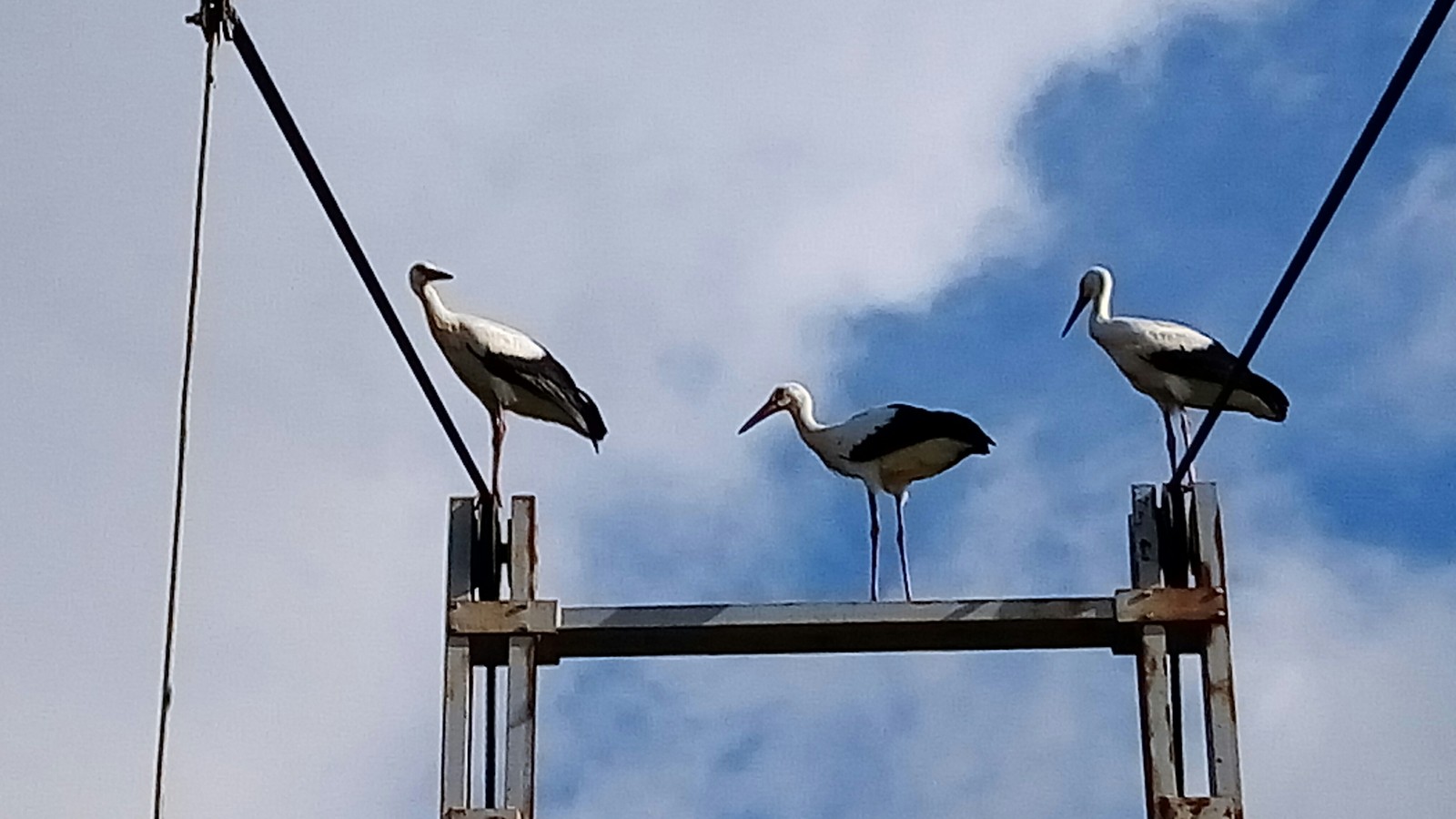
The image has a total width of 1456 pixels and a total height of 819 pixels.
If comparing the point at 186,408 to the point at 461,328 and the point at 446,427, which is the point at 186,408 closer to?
the point at 446,427

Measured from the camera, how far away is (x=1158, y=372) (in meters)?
11.0

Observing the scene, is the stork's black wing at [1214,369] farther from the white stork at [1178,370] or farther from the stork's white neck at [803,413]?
the stork's white neck at [803,413]

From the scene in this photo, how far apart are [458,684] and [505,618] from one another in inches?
10.7

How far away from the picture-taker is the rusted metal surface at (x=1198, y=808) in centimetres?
786

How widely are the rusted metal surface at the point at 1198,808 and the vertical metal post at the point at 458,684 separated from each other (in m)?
2.19

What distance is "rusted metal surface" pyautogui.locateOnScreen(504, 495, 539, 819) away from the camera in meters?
8.10

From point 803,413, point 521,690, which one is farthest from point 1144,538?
point 803,413

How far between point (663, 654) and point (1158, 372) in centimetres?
340

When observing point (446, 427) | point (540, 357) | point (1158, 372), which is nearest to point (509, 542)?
point (446, 427)

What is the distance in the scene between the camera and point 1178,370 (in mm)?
10930

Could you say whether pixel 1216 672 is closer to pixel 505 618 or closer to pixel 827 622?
pixel 827 622

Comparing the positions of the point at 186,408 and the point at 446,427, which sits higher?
the point at 446,427

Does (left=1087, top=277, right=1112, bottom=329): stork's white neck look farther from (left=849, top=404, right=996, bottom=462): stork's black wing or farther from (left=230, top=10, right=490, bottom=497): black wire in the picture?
(left=230, top=10, right=490, bottom=497): black wire

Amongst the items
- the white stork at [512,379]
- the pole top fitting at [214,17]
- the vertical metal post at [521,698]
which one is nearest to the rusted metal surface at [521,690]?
the vertical metal post at [521,698]
